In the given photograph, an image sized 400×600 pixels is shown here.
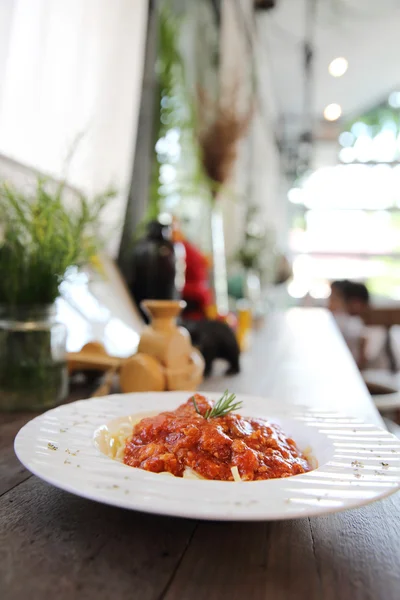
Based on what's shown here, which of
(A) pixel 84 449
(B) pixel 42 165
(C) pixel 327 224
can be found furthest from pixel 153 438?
(C) pixel 327 224

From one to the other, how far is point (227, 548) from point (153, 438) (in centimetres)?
16

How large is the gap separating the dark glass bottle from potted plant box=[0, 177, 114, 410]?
0.90 metres

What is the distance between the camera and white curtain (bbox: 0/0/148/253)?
127cm

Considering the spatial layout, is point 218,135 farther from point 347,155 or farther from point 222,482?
point 347,155

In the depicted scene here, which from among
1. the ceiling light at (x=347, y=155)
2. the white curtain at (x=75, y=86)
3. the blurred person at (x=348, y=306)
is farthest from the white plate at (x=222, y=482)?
the ceiling light at (x=347, y=155)

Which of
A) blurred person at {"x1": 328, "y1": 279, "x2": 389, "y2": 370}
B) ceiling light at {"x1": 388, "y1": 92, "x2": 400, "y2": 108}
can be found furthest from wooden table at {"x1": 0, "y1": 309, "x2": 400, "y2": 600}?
ceiling light at {"x1": 388, "y1": 92, "x2": 400, "y2": 108}

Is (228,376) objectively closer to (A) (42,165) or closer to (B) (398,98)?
(A) (42,165)

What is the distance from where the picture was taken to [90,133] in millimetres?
1746

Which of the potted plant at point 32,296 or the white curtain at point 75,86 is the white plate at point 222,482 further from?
the white curtain at point 75,86

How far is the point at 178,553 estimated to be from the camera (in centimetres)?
47

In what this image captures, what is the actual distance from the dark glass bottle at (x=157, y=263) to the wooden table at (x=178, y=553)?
1220mm

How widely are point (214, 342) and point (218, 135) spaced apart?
181cm

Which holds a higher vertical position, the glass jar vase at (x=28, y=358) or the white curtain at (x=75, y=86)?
the white curtain at (x=75, y=86)

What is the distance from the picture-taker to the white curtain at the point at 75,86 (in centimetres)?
127
